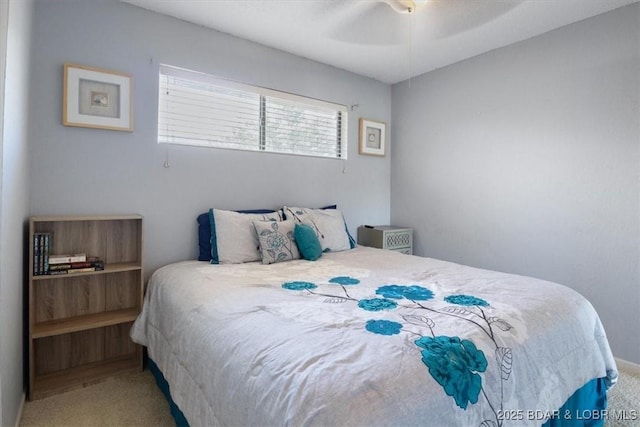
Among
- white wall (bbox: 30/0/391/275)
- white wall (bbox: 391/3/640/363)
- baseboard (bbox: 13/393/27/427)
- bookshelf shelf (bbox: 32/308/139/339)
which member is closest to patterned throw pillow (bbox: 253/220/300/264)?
white wall (bbox: 30/0/391/275)

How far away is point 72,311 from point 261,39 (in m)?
2.36

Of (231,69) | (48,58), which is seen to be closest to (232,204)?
(231,69)

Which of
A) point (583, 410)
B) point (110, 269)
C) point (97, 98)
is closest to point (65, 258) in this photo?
point (110, 269)

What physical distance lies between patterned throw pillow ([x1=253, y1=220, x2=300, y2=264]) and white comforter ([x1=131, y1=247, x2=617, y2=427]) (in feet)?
1.16

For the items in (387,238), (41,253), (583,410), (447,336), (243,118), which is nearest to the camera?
(447,336)

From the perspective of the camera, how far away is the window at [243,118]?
7.83 ft

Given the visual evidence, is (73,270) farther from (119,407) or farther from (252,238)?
(252,238)

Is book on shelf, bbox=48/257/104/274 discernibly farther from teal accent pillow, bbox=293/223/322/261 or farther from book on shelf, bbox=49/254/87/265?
teal accent pillow, bbox=293/223/322/261

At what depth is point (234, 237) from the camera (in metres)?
2.28

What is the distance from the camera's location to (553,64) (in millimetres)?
2500

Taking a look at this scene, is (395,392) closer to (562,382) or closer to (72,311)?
(562,382)

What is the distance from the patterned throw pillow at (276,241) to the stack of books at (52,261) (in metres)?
0.97

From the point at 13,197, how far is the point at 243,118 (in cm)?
162

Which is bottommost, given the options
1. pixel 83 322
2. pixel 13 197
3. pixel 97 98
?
pixel 83 322
